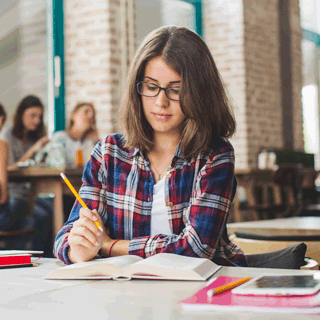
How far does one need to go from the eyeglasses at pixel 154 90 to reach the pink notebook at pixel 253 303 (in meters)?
0.73

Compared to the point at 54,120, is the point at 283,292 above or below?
below

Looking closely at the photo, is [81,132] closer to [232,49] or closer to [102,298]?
[232,49]

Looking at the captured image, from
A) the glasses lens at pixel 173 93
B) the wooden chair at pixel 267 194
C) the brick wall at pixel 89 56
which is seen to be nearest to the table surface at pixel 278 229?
the glasses lens at pixel 173 93

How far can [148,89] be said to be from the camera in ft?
4.67

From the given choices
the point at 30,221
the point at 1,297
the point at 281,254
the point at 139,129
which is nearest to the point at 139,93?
the point at 139,129

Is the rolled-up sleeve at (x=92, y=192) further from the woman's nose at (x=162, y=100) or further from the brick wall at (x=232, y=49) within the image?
the brick wall at (x=232, y=49)

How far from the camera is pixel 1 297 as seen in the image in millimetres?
827

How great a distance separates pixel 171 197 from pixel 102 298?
2.05 ft

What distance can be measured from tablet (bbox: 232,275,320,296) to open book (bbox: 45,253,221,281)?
14 cm

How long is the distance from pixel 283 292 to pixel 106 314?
26cm

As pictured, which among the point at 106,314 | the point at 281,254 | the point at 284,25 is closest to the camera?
the point at 106,314

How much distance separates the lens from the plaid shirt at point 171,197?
1.29 m

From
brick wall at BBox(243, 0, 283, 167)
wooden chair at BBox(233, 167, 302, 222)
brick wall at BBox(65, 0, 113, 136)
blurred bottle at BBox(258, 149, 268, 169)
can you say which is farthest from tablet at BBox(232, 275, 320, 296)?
brick wall at BBox(243, 0, 283, 167)

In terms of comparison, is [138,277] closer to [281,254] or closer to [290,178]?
[281,254]
